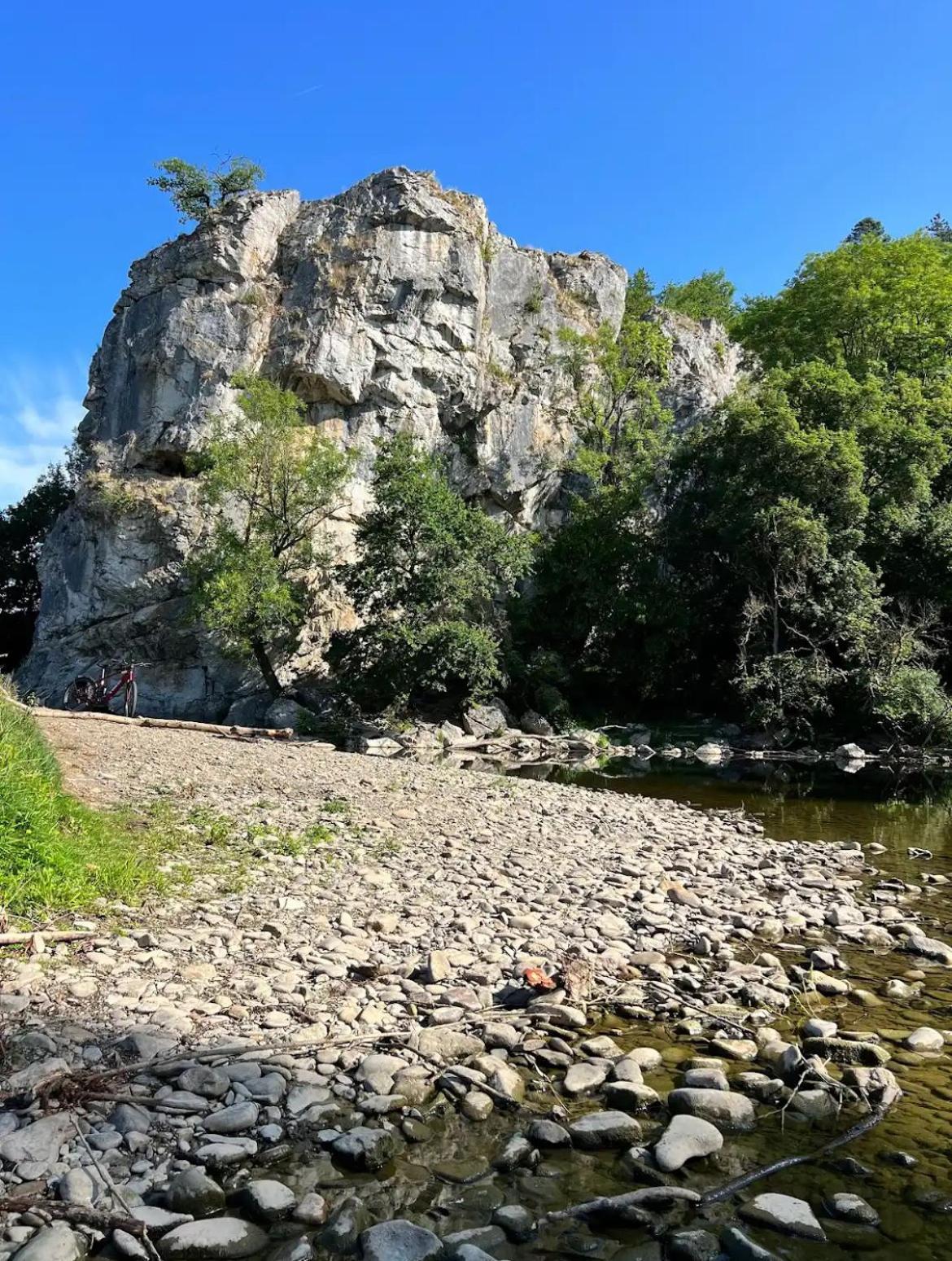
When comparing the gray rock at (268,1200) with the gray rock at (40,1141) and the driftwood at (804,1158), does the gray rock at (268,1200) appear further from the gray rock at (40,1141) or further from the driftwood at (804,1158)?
the driftwood at (804,1158)

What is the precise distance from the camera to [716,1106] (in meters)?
4.53

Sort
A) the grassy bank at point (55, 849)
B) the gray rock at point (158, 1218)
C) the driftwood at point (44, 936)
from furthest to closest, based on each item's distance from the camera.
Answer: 1. the grassy bank at point (55, 849)
2. the driftwood at point (44, 936)
3. the gray rock at point (158, 1218)

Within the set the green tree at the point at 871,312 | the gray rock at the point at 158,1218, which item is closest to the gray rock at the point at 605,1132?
the gray rock at the point at 158,1218

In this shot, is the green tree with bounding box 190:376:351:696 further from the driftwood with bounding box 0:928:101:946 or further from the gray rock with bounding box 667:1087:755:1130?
the gray rock with bounding box 667:1087:755:1130

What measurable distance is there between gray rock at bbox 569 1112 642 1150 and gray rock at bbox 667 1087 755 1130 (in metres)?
0.37

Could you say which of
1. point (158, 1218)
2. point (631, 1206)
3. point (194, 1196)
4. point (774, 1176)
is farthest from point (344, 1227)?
point (774, 1176)

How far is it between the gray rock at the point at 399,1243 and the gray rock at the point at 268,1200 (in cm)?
39

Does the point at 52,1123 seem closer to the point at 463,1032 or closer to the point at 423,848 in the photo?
the point at 463,1032

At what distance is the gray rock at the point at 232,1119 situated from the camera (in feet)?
13.2

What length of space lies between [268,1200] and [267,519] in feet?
96.5

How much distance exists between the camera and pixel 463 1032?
17.4ft

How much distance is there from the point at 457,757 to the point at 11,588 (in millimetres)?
36008

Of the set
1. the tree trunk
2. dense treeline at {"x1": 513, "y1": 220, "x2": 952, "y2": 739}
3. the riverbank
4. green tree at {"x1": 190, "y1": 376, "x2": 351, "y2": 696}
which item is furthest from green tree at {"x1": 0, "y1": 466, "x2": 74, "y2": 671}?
the riverbank

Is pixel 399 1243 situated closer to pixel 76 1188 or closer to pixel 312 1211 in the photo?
pixel 312 1211
